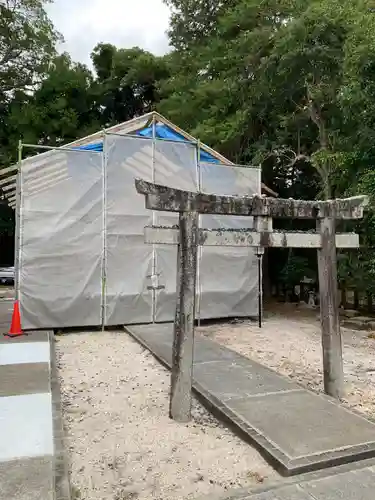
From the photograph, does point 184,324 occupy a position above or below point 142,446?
above

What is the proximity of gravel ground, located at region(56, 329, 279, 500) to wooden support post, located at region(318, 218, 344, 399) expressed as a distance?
1.42 meters

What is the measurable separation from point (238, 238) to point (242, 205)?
1.12 feet

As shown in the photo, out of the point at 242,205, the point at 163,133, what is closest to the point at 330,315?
the point at 242,205

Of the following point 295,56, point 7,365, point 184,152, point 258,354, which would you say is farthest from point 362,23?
point 7,365

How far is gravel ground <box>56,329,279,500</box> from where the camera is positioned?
9.16 ft

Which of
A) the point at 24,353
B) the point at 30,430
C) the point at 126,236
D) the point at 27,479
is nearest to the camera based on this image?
the point at 27,479

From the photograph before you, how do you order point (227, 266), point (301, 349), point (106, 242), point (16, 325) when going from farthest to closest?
point (227, 266) → point (106, 242) → point (16, 325) → point (301, 349)

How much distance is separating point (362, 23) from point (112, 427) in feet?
23.5

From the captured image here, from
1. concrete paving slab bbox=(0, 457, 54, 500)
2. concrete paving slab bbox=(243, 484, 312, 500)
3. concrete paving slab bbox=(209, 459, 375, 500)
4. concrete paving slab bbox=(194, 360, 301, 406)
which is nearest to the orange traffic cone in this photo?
concrete paving slab bbox=(194, 360, 301, 406)

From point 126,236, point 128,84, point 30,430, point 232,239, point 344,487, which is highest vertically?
point 128,84

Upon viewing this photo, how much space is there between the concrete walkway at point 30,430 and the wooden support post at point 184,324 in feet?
3.55

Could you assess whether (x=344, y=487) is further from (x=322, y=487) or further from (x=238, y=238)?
(x=238, y=238)

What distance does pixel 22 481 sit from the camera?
2.75 metres

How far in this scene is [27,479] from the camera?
2771 mm
